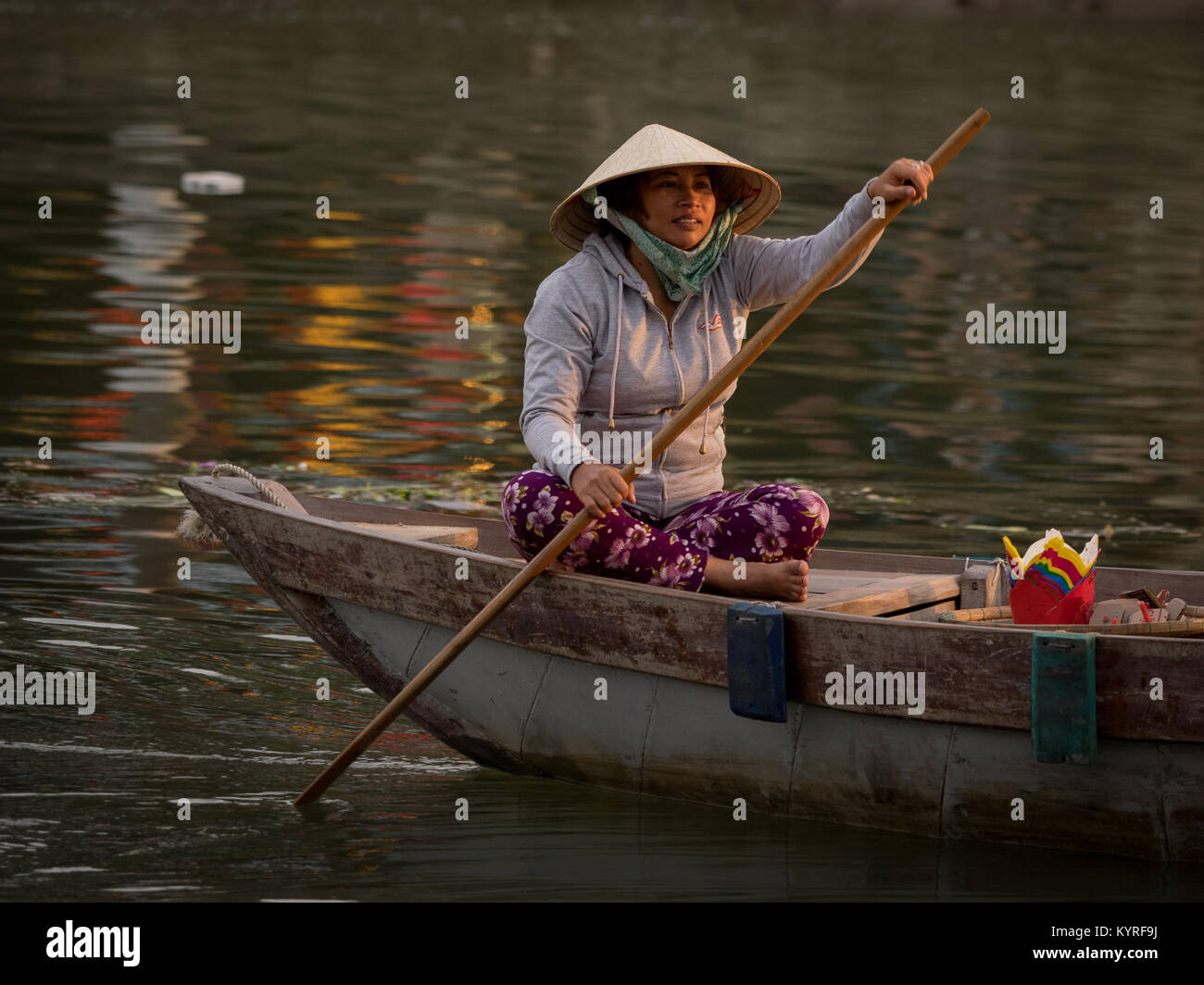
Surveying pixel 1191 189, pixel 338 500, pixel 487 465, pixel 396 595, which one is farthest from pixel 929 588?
pixel 1191 189

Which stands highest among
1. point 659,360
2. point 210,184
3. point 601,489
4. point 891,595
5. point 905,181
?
point 210,184

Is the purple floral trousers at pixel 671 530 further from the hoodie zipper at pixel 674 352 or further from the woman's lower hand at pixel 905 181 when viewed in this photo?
the woman's lower hand at pixel 905 181

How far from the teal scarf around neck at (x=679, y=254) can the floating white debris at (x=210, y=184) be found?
38.5 feet

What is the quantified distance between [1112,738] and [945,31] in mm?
44806

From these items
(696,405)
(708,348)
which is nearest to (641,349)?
(708,348)

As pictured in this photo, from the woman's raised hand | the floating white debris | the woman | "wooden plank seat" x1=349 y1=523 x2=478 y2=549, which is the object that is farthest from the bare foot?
the floating white debris

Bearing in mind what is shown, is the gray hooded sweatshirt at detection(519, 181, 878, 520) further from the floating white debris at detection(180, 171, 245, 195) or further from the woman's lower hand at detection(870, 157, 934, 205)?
the floating white debris at detection(180, 171, 245, 195)

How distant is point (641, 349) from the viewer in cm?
492

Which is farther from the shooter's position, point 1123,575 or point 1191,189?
point 1191,189

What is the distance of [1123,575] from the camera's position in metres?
5.20

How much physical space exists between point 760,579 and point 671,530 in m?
0.31


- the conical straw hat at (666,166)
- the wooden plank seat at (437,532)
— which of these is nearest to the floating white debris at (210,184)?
the wooden plank seat at (437,532)

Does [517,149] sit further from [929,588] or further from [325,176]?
[929,588]

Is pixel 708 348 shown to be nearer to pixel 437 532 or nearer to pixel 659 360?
pixel 659 360
